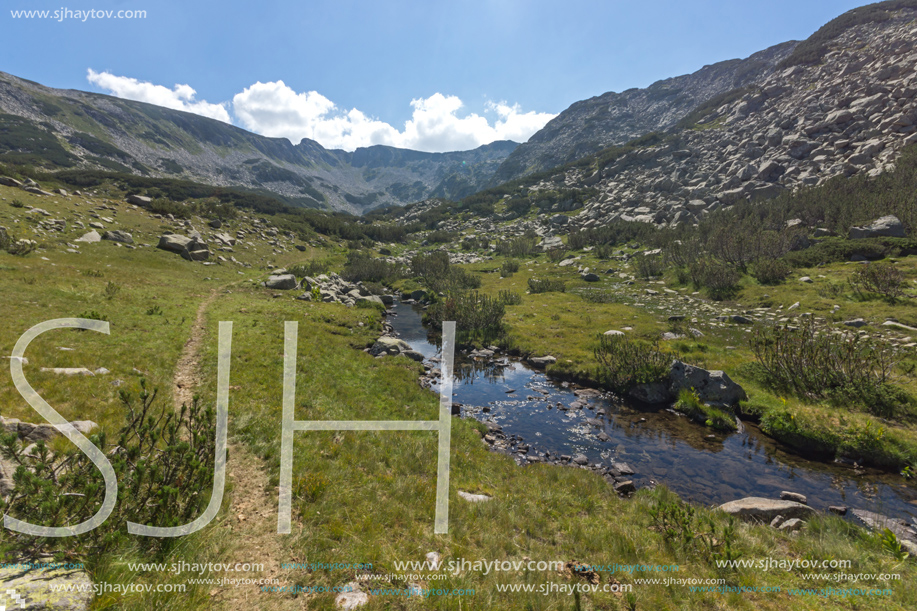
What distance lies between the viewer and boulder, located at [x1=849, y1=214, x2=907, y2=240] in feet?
102

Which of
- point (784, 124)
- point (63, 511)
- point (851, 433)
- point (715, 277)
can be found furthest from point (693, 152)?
point (63, 511)

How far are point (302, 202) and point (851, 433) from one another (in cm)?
20968

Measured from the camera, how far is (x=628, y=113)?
146 metres

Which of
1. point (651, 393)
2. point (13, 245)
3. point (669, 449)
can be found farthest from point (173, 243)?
point (669, 449)

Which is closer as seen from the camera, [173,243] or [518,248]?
[173,243]

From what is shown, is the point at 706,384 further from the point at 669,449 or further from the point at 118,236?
the point at 118,236

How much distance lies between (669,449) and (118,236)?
47.7 metres

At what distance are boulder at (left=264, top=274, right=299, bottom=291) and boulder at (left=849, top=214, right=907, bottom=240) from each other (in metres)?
56.6

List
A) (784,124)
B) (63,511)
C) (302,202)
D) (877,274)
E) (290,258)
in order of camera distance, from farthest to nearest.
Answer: (302,202)
(784,124)
(290,258)
(877,274)
(63,511)

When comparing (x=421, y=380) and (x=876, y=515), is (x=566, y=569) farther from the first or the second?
(x=421, y=380)

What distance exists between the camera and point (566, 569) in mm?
6512

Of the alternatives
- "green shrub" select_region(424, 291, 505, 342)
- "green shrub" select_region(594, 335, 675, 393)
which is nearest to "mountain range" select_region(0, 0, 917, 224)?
"green shrub" select_region(424, 291, 505, 342)

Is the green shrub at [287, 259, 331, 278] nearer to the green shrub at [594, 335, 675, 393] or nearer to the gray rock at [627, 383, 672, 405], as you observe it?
the green shrub at [594, 335, 675, 393]

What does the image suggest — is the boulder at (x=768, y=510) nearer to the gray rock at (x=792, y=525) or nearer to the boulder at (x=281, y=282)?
the gray rock at (x=792, y=525)
